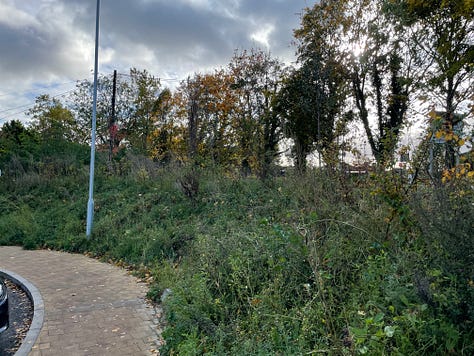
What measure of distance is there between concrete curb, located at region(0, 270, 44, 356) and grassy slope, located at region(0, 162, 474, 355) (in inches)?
66.3

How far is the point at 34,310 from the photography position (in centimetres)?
538

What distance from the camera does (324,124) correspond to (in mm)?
16062

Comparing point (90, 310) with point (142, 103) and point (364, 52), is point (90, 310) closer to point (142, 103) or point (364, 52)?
point (364, 52)

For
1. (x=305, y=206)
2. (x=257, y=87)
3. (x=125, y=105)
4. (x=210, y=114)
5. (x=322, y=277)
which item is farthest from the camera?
(x=125, y=105)

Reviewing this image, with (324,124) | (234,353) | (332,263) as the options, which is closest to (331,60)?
(324,124)

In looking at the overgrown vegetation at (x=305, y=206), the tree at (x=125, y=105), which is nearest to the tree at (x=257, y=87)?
the overgrown vegetation at (x=305, y=206)

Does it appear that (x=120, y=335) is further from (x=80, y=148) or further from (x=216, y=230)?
(x=80, y=148)

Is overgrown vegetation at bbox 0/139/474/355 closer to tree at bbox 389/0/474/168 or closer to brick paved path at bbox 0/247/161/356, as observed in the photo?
brick paved path at bbox 0/247/161/356

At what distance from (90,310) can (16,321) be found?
1.11 metres

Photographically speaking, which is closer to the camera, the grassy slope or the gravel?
the grassy slope

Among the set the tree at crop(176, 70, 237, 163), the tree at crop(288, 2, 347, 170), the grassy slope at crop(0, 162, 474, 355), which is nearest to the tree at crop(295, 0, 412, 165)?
the tree at crop(288, 2, 347, 170)

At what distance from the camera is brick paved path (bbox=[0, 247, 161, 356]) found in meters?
4.25

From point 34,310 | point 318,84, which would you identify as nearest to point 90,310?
point 34,310

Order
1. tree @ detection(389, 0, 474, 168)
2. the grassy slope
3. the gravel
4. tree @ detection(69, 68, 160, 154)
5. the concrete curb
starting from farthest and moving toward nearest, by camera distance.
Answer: tree @ detection(69, 68, 160, 154) → tree @ detection(389, 0, 474, 168) → the gravel → the concrete curb → the grassy slope
